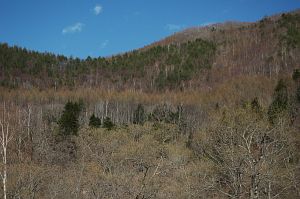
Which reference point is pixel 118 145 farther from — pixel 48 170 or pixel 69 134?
pixel 69 134

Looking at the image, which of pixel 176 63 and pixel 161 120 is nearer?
pixel 161 120

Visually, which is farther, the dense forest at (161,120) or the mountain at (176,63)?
the mountain at (176,63)

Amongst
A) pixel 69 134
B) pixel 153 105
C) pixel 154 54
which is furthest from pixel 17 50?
pixel 69 134

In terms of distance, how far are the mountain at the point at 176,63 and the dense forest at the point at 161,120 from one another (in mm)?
496

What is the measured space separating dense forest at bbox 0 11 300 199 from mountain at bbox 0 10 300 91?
1.63 feet

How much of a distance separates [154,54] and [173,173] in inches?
5515

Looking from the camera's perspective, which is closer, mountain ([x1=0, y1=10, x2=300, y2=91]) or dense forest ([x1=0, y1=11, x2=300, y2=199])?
dense forest ([x1=0, y1=11, x2=300, y2=199])

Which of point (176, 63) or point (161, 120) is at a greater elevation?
point (176, 63)

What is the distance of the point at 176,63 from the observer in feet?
546

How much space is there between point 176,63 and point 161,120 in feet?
258

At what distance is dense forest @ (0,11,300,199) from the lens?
3322cm

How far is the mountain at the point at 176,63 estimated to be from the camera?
147 m

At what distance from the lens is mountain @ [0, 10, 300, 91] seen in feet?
483

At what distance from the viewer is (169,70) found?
164m
